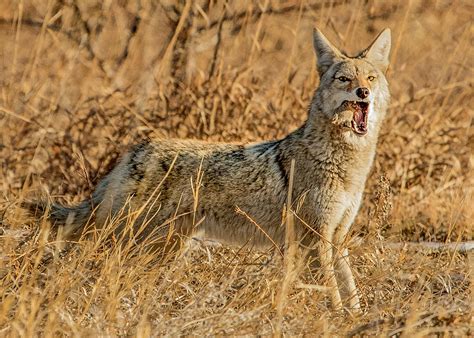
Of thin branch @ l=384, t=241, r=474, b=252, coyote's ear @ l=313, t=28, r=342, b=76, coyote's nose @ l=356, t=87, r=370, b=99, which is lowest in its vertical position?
thin branch @ l=384, t=241, r=474, b=252

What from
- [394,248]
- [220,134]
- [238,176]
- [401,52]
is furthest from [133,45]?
[401,52]

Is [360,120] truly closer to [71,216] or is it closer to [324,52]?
[324,52]

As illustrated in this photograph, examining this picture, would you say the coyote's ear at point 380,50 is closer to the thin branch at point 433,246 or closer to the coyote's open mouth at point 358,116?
the coyote's open mouth at point 358,116

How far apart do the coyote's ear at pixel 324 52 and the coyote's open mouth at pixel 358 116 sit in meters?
0.40

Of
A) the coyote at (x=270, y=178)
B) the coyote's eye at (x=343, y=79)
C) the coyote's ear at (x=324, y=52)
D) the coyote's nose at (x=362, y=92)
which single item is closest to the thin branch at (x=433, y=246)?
the coyote at (x=270, y=178)

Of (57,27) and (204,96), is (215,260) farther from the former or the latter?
(57,27)

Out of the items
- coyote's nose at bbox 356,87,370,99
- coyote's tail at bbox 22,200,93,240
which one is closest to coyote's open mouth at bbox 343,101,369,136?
coyote's nose at bbox 356,87,370,99

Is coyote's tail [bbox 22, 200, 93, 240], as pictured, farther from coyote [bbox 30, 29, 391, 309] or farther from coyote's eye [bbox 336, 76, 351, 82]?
coyote's eye [bbox 336, 76, 351, 82]

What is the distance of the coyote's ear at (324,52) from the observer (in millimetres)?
5840

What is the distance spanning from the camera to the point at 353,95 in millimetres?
5461

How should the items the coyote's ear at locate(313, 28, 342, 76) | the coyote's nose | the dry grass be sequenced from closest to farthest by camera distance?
the dry grass → the coyote's nose → the coyote's ear at locate(313, 28, 342, 76)

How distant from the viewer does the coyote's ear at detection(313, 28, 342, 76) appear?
584 centimetres

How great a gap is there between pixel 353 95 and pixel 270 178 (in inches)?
29.2

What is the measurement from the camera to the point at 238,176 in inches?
228
